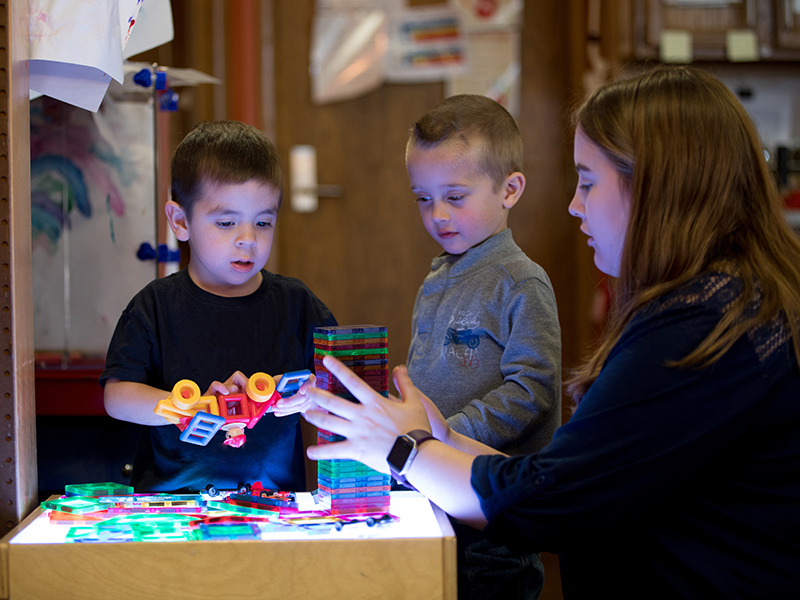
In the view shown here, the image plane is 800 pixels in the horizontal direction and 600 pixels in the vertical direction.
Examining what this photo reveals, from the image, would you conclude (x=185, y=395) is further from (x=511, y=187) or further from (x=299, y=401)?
(x=511, y=187)

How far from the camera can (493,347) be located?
123cm

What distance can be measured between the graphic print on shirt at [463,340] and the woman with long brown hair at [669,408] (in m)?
0.33

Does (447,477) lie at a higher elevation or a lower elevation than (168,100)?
lower

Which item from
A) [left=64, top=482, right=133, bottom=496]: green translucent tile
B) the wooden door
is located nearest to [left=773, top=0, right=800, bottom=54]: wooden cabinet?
the wooden door

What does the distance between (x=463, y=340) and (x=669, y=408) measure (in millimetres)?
522

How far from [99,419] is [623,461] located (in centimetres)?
122

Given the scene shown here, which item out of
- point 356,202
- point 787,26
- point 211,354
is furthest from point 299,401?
point 787,26

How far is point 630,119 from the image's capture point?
2.94 ft

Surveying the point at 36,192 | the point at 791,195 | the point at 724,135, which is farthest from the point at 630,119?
the point at 791,195

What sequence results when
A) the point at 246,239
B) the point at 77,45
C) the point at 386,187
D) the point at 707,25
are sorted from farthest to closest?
the point at 386,187, the point at 707,25, the point at 246,239, the point at 77,45

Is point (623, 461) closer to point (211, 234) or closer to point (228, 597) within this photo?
point (228, 597)

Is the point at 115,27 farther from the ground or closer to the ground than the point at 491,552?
farther from the ground

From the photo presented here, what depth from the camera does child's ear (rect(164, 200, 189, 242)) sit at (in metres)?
1.19

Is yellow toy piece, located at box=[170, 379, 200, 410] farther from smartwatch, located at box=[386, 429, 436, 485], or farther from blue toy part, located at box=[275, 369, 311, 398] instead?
smartwatch, located at box=[386, 429, 436, 485]
